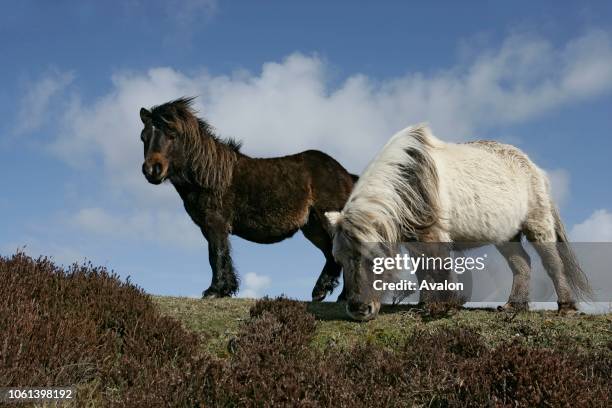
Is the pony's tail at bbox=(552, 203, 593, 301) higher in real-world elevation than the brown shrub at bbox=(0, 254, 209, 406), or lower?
higher

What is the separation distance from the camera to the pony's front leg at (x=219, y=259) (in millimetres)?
10383

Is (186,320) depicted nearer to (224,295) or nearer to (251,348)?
(251,348)

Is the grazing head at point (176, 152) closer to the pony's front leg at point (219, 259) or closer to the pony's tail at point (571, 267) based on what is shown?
the pony's front leg at point (219, 259)

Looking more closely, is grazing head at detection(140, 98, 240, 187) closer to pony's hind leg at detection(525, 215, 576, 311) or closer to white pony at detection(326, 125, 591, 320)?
white pony at detection(326, 125, 591, 320)

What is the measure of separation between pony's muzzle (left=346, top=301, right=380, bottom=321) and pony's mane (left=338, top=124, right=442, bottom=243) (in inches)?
29.7

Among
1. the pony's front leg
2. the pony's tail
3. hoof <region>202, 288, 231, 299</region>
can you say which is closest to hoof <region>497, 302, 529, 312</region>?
the pony's tail

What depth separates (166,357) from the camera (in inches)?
274

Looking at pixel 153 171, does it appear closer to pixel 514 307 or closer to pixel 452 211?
pixel 452 211

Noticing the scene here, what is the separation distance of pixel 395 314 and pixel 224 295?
3216 millimetres

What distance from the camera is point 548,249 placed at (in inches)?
388

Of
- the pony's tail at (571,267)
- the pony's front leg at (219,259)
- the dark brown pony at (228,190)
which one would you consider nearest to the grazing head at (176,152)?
the dark brown pony at (228,190)

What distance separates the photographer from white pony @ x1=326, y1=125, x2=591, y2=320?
25.4ft

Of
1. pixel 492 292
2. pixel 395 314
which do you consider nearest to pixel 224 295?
pixel 395 314

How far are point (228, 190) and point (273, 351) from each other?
4337mm
